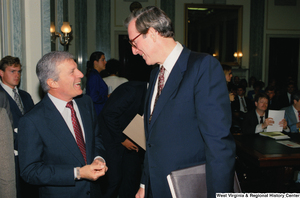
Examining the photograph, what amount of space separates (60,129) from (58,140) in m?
0.07

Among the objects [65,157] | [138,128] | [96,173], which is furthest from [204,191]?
[138,128]

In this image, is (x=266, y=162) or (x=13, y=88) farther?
(x=13, y=88)

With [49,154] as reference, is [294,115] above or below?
below

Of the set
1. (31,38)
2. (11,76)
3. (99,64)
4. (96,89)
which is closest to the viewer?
(11,76)

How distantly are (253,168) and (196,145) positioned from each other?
2.54m

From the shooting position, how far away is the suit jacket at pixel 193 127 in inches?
43.9

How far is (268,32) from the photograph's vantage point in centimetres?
1076

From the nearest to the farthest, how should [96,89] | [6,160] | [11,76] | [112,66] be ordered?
[6,160] → [11,76] → [96,89] → [112,66]

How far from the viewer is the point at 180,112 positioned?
1205 mm

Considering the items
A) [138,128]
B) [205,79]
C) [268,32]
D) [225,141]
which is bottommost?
[138,128]

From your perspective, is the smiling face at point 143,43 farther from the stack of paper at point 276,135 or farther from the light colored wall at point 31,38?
the stack of paper at point 276,135

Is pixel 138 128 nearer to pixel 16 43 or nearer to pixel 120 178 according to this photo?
pixel 120 178

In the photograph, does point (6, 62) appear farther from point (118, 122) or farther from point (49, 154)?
point (49, 154)

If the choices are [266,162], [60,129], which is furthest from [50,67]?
[266,162]
